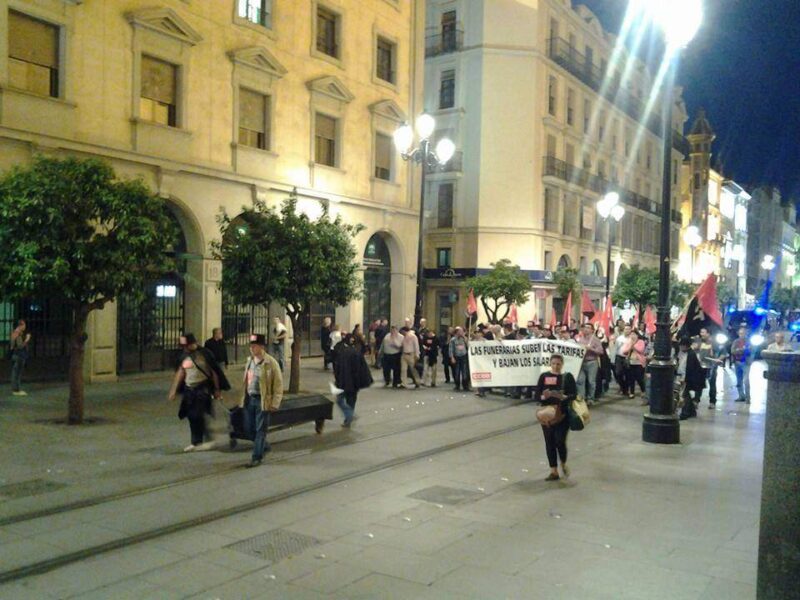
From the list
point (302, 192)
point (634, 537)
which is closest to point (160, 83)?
point (302, 192)

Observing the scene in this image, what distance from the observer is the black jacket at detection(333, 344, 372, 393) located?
12.3 m

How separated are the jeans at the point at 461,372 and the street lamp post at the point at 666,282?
22.7 feet

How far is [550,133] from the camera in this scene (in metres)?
40.4

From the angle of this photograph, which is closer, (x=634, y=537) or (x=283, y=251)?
(x=634, y=537)

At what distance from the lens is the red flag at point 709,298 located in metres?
13.8

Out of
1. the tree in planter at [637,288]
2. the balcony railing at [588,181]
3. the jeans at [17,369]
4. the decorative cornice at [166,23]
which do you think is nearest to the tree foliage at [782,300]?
the balcony railing at [588,181]

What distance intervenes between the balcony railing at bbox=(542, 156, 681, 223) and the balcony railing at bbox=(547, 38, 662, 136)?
17.4ft

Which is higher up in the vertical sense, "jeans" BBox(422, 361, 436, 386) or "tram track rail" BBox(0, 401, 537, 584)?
"jeans" BBox(422, 361, 436, 386)

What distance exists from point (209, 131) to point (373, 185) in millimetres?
7290

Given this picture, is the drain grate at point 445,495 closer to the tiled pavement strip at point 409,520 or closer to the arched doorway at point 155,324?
the tiled pavement strip at point 409,520

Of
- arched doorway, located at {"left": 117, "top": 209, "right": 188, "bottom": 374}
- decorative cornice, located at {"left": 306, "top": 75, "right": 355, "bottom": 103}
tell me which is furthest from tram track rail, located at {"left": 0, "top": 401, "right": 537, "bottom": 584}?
decorative cornice, located at {"left": 306, "top": 75, "right": 355, "bottom": 103}

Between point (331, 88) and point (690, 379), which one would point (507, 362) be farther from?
point (331, 88)

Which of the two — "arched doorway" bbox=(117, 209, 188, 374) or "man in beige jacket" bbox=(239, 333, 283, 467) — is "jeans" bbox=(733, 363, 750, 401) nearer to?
"man in beige jacket" bbox=(239, 333, 283, 467)

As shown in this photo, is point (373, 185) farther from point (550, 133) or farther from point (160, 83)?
point (550, 133)
